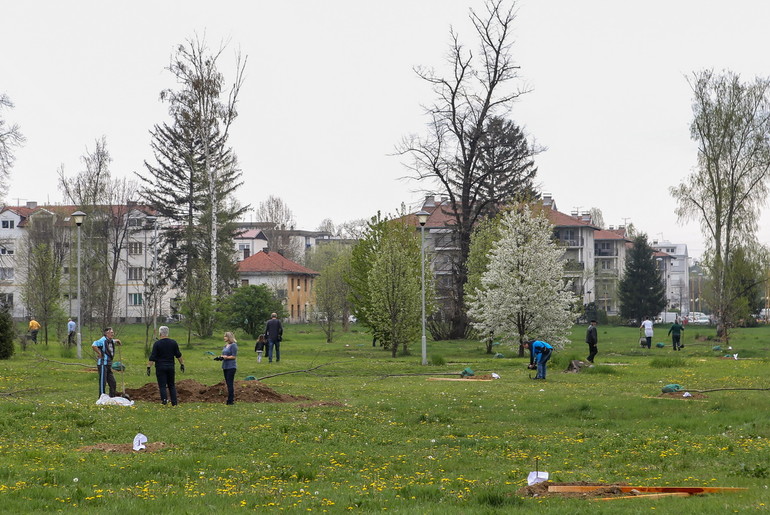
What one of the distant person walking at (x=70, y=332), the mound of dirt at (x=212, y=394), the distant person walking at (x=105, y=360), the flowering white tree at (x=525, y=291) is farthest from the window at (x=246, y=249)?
the distant person walking at (x=105, y=360)

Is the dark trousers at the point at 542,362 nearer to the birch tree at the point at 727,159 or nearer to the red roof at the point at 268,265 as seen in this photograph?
the birch tree at the point at 727,159

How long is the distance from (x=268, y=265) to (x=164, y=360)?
9142cm

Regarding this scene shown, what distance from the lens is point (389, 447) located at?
14500 millimetres

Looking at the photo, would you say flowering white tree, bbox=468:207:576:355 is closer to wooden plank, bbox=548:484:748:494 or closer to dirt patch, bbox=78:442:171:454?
dirt patch, bbox=78:442:171:454

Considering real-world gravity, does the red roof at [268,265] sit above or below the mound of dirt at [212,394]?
above

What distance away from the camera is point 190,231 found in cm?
6919

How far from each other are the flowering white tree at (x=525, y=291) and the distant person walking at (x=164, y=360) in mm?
26965

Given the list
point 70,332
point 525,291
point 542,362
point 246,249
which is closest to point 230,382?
point 542,362

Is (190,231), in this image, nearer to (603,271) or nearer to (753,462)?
(753,462)

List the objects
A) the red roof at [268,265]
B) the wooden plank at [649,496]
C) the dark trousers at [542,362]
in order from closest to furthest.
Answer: the wooden plank at [649,496] < the dark trousers at [542,362] < the red roof at [268,265]

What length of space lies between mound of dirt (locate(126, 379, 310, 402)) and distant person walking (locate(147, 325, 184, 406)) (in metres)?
1.25

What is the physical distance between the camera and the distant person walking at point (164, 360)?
65.4 feet

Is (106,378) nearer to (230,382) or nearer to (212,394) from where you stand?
(212,394)

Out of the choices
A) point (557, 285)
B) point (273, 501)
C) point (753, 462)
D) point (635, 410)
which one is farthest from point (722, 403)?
point (557, 285)
